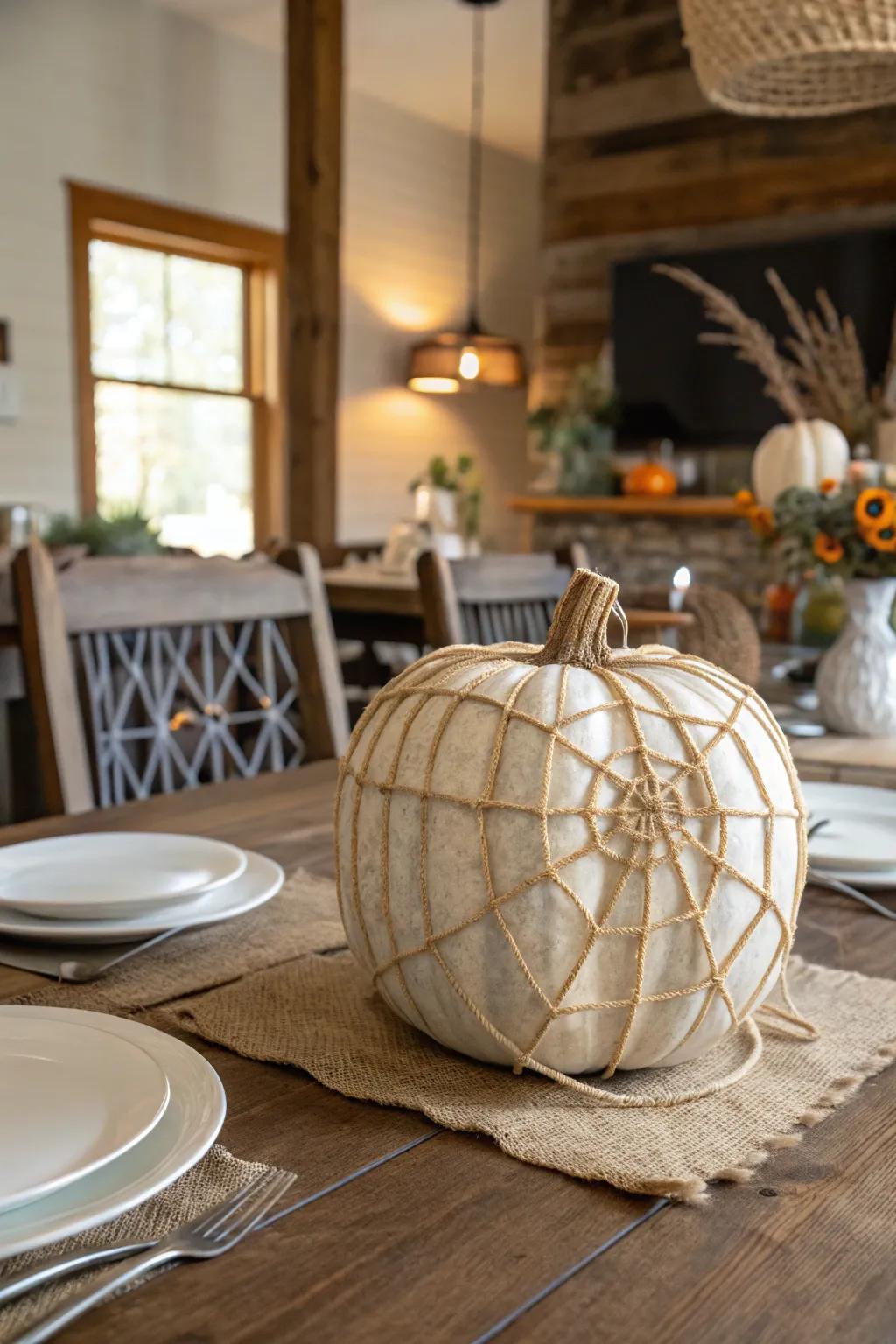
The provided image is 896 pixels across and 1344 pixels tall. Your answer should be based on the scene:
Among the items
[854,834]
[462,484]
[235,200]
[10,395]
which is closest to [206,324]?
[235,200]

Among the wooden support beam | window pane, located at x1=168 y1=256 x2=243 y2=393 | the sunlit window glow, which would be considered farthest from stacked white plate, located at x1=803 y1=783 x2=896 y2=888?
window pane, located at x1=168 y1=256 x2=243 y2=393

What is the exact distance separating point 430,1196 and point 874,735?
3.95 ft

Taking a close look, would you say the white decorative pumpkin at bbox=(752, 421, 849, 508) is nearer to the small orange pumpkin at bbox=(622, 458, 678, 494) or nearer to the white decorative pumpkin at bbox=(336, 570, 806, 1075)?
the white decorative pumpkin at bbox=(336, 570, 806, 1075)

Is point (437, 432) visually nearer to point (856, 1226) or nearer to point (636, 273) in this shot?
point (636, 273)

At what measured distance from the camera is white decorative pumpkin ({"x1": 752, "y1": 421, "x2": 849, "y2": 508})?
66.9 inches

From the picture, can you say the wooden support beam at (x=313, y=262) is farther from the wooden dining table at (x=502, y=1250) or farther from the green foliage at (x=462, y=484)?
the wooden dining table at (x=502, y=1250)

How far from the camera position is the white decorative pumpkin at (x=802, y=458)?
170cm

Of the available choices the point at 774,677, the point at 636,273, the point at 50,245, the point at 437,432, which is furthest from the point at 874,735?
the point at 437,432

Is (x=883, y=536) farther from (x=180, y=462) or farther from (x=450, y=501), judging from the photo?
(x=180, y=462)

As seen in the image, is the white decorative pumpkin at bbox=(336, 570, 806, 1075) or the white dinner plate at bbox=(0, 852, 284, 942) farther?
the white dinner plate at bbox=(0, 852, 284, 942)

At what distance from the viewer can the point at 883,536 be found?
4.77 feet

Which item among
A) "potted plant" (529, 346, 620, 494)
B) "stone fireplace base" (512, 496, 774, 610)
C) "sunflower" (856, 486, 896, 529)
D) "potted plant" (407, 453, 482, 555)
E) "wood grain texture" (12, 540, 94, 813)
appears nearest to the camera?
"wood grain texture" (12, 540, 94, 813)

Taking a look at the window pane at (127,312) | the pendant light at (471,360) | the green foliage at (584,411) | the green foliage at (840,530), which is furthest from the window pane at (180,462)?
the green foliage at (840,530)

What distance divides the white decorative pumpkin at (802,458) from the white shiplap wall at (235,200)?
4152 millimetres
